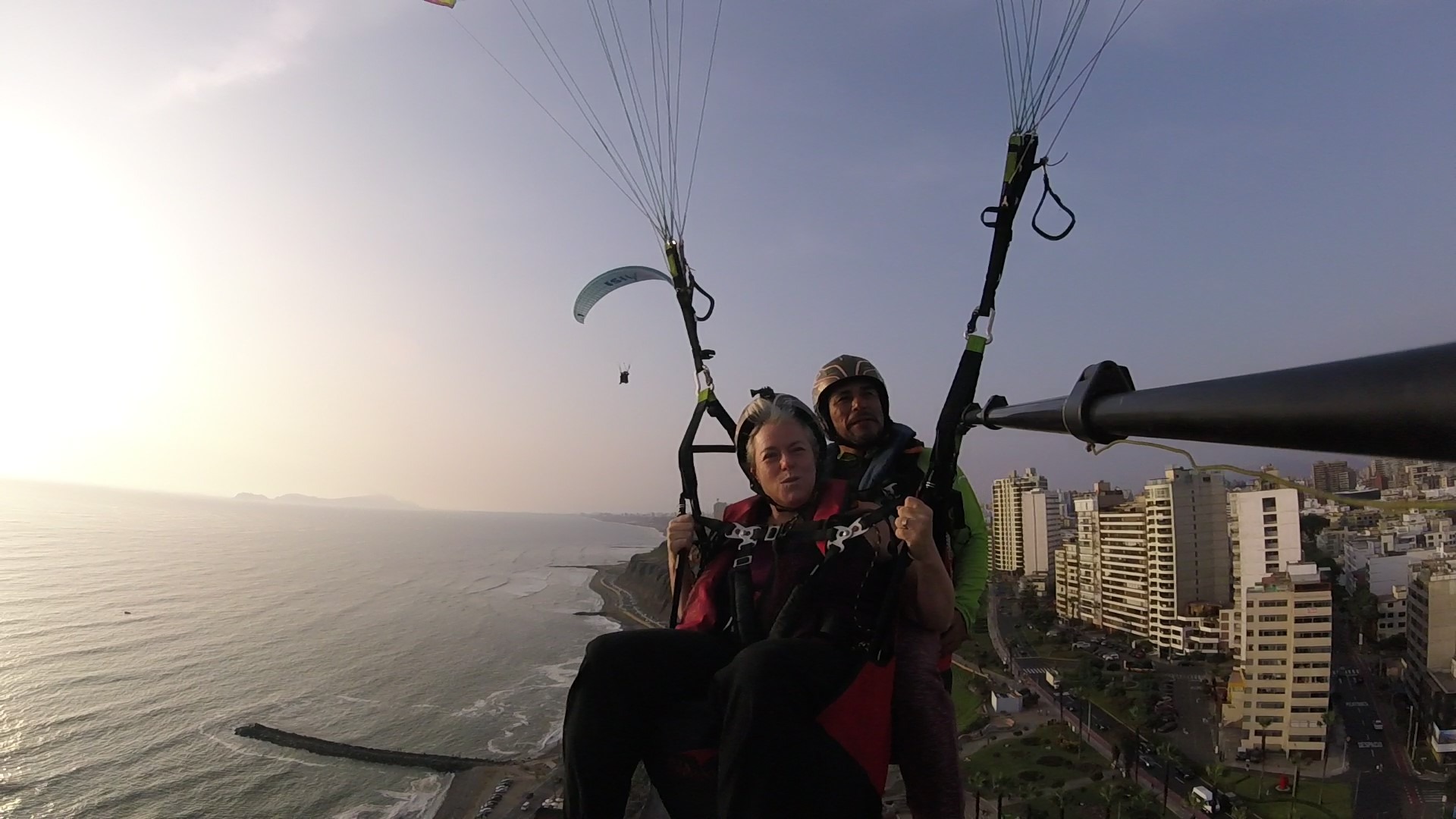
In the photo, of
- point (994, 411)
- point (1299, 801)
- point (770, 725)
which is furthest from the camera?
point (1299, 801)

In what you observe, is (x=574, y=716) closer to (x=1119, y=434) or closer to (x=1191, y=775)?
(x=1119, y=434)

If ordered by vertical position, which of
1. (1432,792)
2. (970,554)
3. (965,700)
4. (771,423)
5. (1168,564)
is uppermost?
(771,423)

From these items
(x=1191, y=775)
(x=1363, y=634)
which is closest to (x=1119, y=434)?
(x=1191, y=775)

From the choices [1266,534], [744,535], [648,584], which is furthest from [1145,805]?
[648,584]

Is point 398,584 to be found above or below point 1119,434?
below

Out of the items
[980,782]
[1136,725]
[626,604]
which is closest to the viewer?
[980,782]

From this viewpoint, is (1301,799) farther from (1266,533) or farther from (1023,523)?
(1023,523)

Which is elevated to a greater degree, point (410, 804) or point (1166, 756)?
point (1166, 756)

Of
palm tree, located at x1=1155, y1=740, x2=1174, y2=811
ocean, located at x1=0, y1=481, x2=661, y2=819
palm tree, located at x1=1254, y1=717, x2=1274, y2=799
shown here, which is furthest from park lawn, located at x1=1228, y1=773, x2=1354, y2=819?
ocean, located at x1=0, y1=481, x2=661, y2=819
